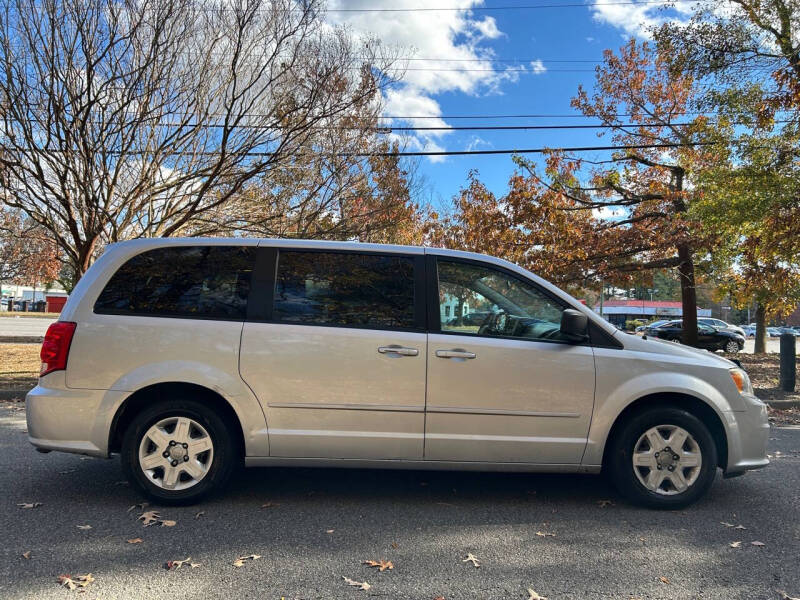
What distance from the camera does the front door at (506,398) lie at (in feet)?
12.4

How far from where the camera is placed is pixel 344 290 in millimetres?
3893

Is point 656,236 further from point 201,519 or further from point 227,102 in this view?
point 201,519

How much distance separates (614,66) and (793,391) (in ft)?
34.5

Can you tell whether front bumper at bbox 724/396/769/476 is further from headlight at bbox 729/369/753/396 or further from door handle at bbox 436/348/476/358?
door handle at bbox 436/348/476/358

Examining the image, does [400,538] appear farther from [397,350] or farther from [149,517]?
[149,517]

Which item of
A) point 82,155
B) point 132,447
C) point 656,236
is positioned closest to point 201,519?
point 132,447

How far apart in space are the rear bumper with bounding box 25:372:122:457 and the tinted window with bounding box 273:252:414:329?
135cm

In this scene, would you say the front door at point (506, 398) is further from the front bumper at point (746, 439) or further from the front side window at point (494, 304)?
the front bumper at point (746, 439)

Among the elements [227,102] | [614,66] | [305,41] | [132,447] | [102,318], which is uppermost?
[614,66]

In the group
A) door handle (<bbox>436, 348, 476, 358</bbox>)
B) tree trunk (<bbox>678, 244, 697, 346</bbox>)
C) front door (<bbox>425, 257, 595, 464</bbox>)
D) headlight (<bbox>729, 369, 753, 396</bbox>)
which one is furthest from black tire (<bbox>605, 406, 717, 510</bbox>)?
tree trunk (<bbox>678, 244, 697, 346</bbox>)

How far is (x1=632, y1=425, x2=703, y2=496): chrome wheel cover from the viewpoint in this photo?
3852 mm

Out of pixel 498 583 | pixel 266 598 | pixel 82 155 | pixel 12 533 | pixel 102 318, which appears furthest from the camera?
pixel 82 155

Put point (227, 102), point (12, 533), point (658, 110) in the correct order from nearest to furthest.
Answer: point (12, 533)
point (227, 102)
point (658, 110)

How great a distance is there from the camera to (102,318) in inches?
150
